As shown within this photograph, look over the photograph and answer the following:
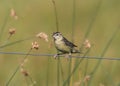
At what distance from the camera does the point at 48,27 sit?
50.3 ft

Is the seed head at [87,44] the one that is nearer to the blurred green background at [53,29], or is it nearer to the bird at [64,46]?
the bird at [64,46]

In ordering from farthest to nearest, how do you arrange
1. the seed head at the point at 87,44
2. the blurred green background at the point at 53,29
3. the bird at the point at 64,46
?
the blurred green background at the point at 53,29
the bird at the point at 64,46
the seed head at the point at 87,44

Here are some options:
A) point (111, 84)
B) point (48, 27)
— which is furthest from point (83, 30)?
point (111, 84)

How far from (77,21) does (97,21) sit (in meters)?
0.38

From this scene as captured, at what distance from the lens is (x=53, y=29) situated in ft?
48.5

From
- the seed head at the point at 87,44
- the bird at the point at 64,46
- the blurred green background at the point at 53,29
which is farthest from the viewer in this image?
the blurred green background at the point at 53,29

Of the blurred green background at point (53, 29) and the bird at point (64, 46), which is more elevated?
the bird at point (64, 46)

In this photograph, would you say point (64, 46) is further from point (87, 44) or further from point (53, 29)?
point (53, 29)

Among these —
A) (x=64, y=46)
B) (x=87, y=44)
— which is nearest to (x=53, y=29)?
(x=64, y=46)

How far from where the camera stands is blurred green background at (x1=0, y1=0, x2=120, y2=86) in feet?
39.7

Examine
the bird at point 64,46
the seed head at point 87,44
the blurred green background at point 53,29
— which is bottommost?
the blurred green background at point 53,29

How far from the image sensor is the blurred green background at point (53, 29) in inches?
476

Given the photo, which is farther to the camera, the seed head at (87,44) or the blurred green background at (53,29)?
the blurred green background at (53,29)

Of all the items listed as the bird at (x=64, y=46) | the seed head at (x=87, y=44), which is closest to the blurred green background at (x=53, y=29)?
the bird at (x=64, y=46)
